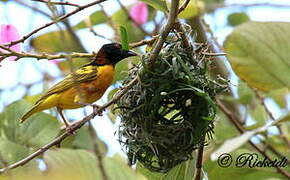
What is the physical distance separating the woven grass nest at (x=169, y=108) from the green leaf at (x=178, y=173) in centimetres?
6

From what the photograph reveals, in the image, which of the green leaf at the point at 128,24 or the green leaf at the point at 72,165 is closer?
the green leaf at the point at 72,165

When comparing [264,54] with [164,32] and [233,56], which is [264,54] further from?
[164,32]

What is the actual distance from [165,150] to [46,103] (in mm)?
1237

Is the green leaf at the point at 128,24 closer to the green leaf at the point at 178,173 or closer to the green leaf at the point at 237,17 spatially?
the green leaf at the point at 237,17

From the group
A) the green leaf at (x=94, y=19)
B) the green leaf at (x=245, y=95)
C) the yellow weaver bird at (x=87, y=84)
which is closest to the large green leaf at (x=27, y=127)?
the yellow weaver bird at (x=87, y=84)

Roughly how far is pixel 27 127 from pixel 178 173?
98 cm

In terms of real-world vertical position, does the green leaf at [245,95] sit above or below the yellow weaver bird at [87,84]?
below

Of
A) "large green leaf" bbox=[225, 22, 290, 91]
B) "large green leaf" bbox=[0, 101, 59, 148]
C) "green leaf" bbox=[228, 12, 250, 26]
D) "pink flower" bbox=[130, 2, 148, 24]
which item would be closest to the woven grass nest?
"large green leaf" bbox=[225, 22, 290, 91]

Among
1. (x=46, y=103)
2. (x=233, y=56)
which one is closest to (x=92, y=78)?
(x=46, y=103)

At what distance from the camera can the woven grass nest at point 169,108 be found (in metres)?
2.21

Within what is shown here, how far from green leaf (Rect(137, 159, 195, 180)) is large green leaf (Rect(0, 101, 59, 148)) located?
0.64 metres

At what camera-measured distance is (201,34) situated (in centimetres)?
398

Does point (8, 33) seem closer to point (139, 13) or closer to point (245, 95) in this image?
point (139, 13)

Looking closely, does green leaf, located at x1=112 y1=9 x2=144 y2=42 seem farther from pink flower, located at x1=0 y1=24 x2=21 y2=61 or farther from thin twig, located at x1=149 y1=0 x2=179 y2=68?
thin twig, located at x1=149 y1=0 x2=179 y2=68
